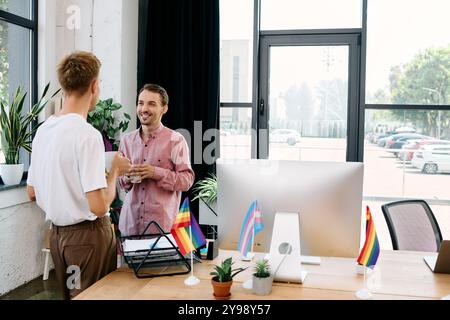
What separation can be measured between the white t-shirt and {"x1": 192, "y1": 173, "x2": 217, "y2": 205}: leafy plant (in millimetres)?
2482

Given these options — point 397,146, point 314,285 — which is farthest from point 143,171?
point 397,146

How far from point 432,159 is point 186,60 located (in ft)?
8.38

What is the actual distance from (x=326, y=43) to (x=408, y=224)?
7.41 ft

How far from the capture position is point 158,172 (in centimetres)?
271

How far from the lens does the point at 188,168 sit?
2840 millimetres

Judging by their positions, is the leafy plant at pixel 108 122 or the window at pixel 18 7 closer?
the window at pixel 18 7

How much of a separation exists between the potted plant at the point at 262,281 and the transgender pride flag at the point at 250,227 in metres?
0.16

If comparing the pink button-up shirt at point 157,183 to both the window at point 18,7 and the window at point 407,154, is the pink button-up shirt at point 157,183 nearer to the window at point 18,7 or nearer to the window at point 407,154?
the window at point 18,7

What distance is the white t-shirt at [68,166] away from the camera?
5.91ft

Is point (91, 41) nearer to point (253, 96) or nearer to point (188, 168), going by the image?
point (253, 96)

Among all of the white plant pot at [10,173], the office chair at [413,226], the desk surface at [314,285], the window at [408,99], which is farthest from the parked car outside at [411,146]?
the white plant pot at [10,173]

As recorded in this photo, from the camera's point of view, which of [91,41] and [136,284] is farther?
[91,41]
